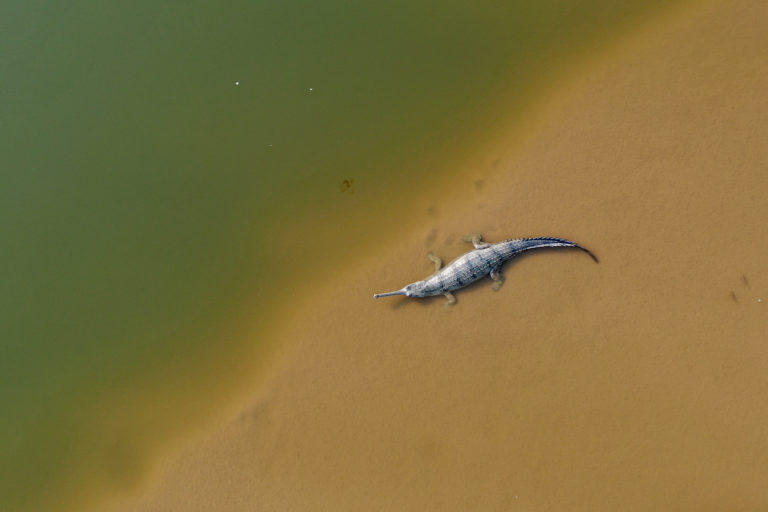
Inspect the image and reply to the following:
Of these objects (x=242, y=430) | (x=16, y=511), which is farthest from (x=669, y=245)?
(x=16, y=511)

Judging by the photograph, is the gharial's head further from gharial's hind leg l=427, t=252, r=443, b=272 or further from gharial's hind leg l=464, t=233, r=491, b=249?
gharial's hind leg l=464, t=233, r=491, b=249

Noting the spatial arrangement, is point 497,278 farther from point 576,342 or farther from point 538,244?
point 576,342

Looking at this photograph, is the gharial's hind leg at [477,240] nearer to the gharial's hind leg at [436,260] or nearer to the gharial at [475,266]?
the gharial at [475,266]

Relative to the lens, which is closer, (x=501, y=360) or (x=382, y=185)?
(x=501, y=360)

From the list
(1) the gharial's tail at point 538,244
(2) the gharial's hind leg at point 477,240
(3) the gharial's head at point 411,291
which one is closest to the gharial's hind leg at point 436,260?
(3) the gharial's head at point 411,291

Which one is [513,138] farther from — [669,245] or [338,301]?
[338,301]

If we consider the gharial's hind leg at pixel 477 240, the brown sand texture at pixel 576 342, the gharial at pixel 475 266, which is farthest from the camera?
the gharial's hind leg at pixel 477 240

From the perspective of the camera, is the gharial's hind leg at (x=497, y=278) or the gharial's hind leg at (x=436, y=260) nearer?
the gharial's hind leg at (x=497, y=278)
